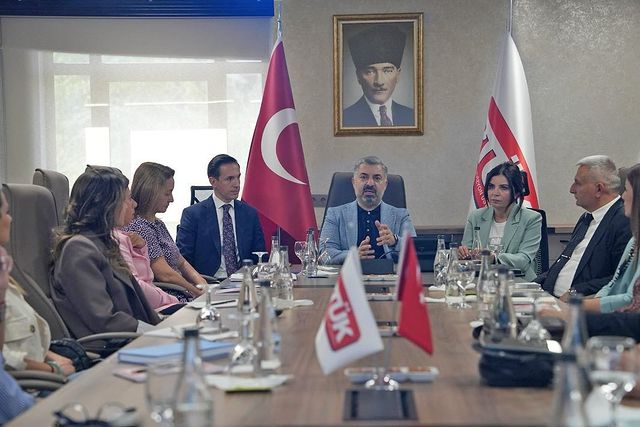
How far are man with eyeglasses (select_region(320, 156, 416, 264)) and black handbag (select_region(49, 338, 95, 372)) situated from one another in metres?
2.45

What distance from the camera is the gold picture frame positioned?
6.70m

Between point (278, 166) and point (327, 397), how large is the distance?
4612mm

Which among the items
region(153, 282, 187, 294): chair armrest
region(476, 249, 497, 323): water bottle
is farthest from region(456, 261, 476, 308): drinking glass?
region(153, 282, 187, 294): chair armrest

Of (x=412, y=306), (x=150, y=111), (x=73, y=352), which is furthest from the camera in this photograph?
(x=150, y=111)

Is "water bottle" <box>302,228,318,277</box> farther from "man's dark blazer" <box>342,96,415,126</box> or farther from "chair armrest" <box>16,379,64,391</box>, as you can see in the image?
"man's dark blazer" <box>342,96,415,126</box>

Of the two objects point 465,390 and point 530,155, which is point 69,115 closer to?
point 530,155

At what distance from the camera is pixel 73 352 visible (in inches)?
124

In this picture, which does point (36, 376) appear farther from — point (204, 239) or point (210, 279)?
point (204, 239)

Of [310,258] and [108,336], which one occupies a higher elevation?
[310,258]

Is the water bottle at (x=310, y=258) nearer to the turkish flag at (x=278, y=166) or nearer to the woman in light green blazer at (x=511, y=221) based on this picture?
the woman in light green blazer at (x=511, y=221)

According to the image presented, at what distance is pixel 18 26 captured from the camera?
6.79m

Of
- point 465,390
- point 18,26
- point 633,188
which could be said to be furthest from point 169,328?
point 18,26

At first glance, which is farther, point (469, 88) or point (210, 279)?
point (469, 88)

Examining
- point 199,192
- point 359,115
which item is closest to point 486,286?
point 199,192
